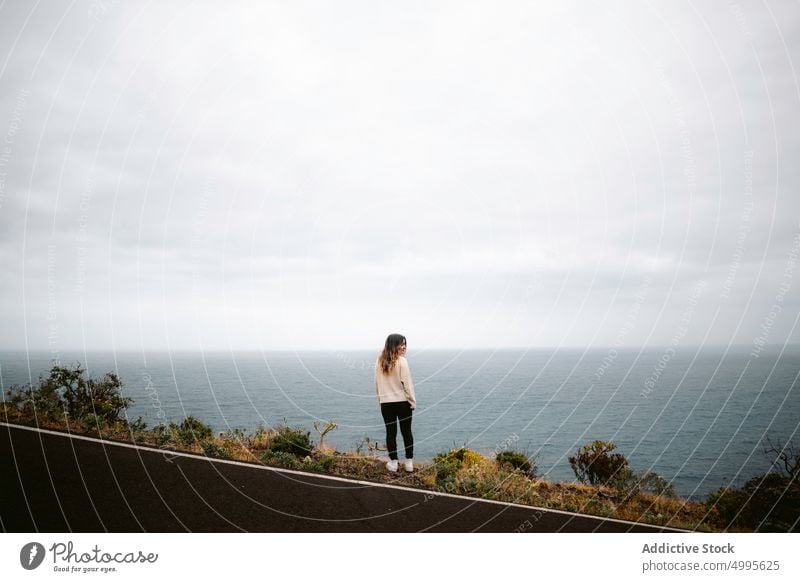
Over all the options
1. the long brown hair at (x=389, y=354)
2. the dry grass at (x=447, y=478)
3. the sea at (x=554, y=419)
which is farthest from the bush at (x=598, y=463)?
the sea at (x=554, y=419)

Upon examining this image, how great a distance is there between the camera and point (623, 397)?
84312mm

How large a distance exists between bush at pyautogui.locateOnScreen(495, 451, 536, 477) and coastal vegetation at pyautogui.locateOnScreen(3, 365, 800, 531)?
4 centimetres

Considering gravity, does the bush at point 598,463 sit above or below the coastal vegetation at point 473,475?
below

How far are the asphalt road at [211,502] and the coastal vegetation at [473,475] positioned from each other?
595 mm

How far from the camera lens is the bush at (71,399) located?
10.2 meters

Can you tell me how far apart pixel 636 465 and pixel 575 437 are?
13.8 metres

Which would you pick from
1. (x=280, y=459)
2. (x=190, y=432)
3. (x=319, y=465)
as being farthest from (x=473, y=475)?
(x=190, y=432)

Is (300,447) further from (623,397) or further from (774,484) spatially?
(623,397)

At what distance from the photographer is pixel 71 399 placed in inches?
452

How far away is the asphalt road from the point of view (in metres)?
Answer: 5.42

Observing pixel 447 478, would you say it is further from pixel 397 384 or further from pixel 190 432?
pixel 190 432

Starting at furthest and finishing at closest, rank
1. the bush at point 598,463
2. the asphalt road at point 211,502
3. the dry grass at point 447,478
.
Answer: the bush at point 598,463, the dry grass at point 447,478, the asphalt road at point 211,502

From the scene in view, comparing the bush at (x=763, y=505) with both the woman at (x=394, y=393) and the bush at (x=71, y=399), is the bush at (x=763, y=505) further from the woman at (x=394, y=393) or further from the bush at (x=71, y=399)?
the bush at (x=71, y=399)
